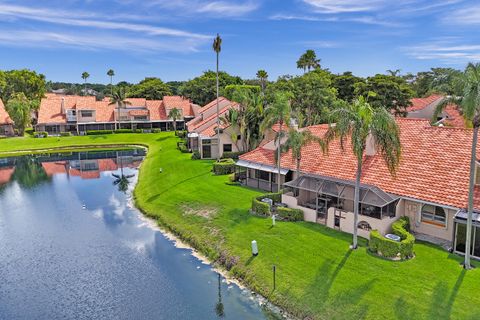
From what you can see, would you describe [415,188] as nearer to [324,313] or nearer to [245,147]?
[324,313]

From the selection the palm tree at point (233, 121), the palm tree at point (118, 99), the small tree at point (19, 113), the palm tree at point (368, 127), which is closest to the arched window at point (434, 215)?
the palm tree at point (368, 127)

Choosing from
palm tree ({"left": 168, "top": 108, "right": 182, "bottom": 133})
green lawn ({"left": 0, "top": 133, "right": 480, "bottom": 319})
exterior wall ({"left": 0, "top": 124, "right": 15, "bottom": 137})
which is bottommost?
green lawn ({"left": 0, "top": 133, "right": 480, "bottom": 319})

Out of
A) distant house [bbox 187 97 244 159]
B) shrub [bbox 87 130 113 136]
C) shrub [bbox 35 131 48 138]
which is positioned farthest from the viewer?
shrub [bbox 87 130 113 136]

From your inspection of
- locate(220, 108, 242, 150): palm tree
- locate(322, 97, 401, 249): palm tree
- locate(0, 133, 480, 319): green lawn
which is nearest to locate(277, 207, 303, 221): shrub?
locate(0, 133, 480, 319): green lawn

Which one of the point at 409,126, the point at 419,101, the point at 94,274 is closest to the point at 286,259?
the point at 94,274

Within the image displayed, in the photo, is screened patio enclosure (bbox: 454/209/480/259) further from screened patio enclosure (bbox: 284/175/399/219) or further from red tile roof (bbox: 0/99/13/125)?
red tile roof (bbox: 0/99/13/125)

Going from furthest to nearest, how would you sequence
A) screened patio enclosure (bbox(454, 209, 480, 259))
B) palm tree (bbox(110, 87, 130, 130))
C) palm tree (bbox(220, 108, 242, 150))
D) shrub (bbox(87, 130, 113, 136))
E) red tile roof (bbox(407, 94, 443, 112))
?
palm tree (bbox(110, 87, 130, 130)), shrub (bbox(87, 130, 113, 136)), red tile roof (bbox(407, 94, 443, 112)), palm tree (bbox(220, 108, 242, 150)), screened patio enclosure (bbox(454, 209, 480, 259))

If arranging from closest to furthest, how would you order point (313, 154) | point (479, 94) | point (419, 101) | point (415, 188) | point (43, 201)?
point (479, 94) < point (415, 188) < point (313, 154) < point (43, 201) < point (419, 101)
